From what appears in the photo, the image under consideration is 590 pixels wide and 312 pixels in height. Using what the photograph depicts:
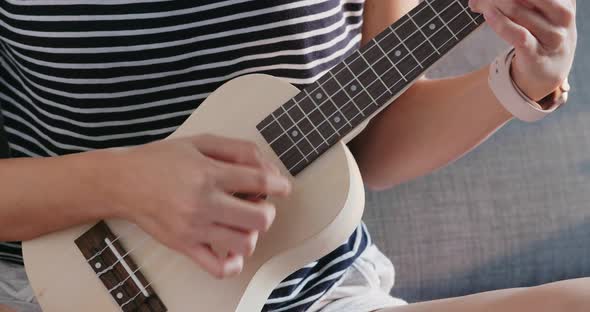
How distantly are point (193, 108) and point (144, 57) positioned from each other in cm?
7

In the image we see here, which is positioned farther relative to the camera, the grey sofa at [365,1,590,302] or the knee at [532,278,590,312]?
the grey sofa at [365,1,590,302]

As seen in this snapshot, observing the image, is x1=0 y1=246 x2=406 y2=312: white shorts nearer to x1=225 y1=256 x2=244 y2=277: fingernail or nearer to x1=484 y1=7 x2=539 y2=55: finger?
x1=225 y1=256 x2=244 y2=277: fingernail

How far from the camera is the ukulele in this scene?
2.41 feet

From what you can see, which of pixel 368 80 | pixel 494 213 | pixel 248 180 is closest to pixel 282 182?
pixel 248 180

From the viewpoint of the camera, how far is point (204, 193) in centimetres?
68

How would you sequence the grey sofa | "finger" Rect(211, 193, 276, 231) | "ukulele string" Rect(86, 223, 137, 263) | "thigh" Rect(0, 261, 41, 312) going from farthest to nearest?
1. the grey sofa
2. "thigh" Rect(0, 261, 41, 312)
3. "ukulele string" Rect(86, 223, 137, 263)
4. "finger" Rect(211, 193, 276, 231)

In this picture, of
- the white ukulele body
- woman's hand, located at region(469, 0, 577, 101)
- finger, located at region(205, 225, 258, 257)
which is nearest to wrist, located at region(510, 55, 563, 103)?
woman's hand, located at region(469, 0, 577, 101)

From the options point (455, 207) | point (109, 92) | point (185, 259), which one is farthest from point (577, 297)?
point (455, 207)

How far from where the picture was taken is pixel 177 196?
2.26 ft

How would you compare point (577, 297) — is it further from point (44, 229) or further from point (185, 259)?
point (44, 229)

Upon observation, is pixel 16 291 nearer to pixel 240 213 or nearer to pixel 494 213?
pixel 240 213

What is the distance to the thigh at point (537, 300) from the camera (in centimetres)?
70

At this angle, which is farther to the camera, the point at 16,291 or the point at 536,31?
the point at 16,291

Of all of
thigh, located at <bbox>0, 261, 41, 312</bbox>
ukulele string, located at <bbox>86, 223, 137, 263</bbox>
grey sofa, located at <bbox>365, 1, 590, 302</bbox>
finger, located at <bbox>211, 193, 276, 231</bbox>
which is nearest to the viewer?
finger, located at <bbox>211, 193, 276, 231</bbox>
